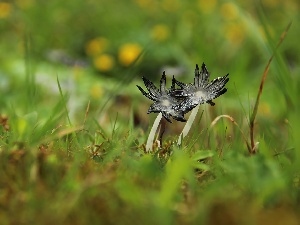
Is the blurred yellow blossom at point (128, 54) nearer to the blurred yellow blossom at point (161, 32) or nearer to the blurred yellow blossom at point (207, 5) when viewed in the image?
the blurred yellow blossom at point (161, 32)

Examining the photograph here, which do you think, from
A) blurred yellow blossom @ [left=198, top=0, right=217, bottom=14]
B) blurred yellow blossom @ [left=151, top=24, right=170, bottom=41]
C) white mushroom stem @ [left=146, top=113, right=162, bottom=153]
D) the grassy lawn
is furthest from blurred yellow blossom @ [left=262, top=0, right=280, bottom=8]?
white mushroom stem @ [left=146, top=113, right=162, bottom=153]

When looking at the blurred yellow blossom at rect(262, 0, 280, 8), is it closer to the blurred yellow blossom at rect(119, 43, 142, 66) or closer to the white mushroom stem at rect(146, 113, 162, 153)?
the blurred yellow blossom at rect(119, 43, 142, 66)

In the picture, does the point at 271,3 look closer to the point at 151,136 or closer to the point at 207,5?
the point at 207,5

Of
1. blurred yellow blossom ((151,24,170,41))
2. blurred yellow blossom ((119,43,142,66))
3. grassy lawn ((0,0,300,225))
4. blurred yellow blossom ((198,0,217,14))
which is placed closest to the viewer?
grassy lawn ((0,0,300,225))

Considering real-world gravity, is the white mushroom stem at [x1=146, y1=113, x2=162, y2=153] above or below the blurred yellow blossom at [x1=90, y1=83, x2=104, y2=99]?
below

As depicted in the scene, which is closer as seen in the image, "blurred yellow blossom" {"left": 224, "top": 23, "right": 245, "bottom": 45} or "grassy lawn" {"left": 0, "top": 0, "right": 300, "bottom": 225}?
"grassy lawn" {"left": 0, "top": 0, "right": 300, "bottom": 225}

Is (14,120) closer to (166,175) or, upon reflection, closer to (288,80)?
(166,175)

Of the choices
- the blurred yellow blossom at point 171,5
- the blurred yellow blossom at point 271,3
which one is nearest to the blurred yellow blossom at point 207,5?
the blurred yellow blossom at point 171,5

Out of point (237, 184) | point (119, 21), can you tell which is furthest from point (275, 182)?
point (119, 21)
